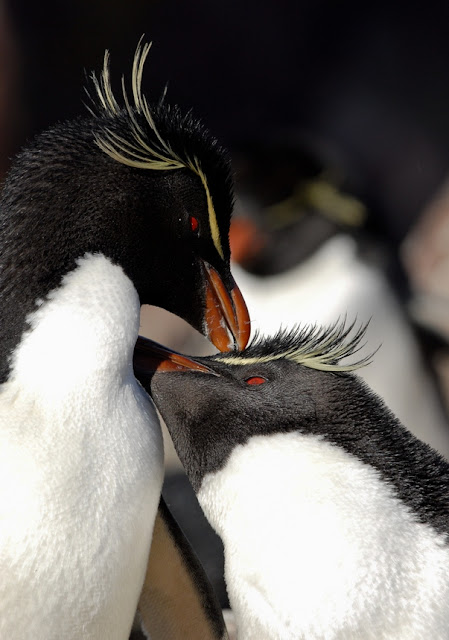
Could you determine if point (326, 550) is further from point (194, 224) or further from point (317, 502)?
point (194, 224)

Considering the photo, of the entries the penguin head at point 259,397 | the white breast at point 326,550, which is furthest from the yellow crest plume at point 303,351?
the white breast at point 326,550

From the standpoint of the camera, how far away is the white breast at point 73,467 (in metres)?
1.37

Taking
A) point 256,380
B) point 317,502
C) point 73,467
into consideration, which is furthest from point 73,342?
point 317,502

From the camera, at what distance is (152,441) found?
1.52 metres

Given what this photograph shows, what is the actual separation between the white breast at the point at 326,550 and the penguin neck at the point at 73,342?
0.25 metres

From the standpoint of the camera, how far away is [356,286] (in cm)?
288

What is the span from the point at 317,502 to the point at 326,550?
7cm

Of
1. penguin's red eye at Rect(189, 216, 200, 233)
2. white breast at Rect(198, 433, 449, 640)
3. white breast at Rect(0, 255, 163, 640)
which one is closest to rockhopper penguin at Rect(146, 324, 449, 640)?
white breast at Rect(198, 433, 449, 640)

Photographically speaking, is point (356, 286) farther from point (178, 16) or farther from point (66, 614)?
point (178, 16)

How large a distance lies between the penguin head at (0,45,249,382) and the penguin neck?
0.02m

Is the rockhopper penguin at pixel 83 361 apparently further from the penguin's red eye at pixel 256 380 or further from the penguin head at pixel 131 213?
the penguin's red eye at pixel 256 380

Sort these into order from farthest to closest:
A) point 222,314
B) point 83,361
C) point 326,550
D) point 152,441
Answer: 1. point 222,314
2. point 152,441
3. point 83,361
4. point 326,550

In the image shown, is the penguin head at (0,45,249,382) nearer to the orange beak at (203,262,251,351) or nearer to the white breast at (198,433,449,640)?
the orange beak at (203,262,251,351)

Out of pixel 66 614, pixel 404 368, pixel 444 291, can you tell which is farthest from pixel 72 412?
pixel 444 291
